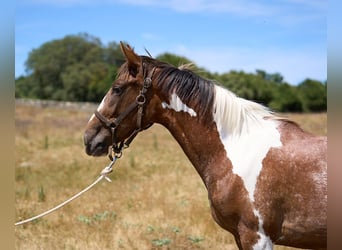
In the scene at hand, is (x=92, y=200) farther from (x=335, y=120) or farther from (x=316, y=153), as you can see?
(x=335, y=120)

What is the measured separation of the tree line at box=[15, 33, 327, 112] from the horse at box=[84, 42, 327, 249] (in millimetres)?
42247

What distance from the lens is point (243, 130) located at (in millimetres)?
3396

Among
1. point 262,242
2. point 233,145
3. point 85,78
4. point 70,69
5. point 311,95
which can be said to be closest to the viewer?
point 262,242

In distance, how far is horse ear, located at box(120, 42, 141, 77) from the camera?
3.41 metres

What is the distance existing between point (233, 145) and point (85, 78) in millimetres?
56389

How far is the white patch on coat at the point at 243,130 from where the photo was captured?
323 cm

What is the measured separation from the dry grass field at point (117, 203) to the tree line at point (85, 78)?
34.3 meters

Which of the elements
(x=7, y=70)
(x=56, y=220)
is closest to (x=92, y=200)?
(x=56, y=220)

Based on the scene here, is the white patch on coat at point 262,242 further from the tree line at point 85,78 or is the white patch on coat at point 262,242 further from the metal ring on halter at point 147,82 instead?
the tree line at point 85,78

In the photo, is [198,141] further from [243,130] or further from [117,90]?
[117,90]

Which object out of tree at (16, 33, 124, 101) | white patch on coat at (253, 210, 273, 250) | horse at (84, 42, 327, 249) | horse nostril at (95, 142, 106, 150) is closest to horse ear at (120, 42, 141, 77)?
horse at (84, 42, 327, 249)

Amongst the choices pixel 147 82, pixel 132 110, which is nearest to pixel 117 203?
pixel 132 110

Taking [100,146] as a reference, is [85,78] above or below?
above

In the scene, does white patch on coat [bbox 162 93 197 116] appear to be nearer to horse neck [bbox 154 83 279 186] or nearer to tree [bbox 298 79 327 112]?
horse neck [bbox 154 83 279 186]
